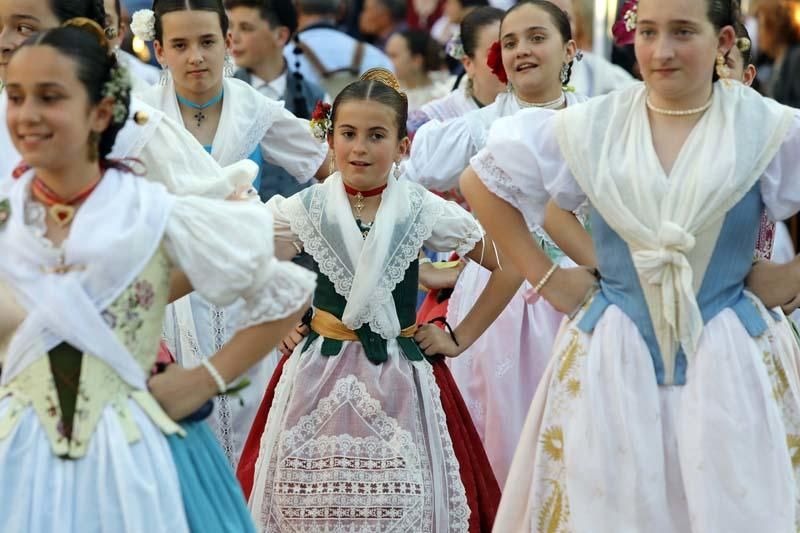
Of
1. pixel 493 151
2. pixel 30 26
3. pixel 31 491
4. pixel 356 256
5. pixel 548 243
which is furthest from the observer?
pixel 548 243

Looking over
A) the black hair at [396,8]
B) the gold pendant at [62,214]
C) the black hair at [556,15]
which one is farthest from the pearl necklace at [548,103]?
the black hair at [396,8]

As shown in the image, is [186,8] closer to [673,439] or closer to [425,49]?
[673,439]

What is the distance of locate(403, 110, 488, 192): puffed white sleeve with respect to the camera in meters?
5.57

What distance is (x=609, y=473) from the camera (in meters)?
3.60

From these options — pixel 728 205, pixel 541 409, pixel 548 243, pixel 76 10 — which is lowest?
pixel 541 409

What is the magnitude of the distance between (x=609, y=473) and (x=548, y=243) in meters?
1.83

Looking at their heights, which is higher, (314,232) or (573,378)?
(314,232)

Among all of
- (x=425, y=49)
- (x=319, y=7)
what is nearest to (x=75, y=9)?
(x=319, y=7)

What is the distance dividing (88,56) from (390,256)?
4.82 feet

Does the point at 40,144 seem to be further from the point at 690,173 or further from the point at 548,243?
the point at 548,243

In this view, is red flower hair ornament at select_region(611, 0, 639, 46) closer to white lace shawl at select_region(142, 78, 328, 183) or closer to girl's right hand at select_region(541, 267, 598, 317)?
girl's right hand at select_region(541, 267, 598, 317)

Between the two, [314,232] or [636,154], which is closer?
[636,154]

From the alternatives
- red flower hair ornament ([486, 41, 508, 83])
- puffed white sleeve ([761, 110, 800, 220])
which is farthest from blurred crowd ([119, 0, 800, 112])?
puffed white sleeve ([761, 110, 800, 220])

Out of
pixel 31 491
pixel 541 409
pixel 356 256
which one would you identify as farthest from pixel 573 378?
pixel 31 491
